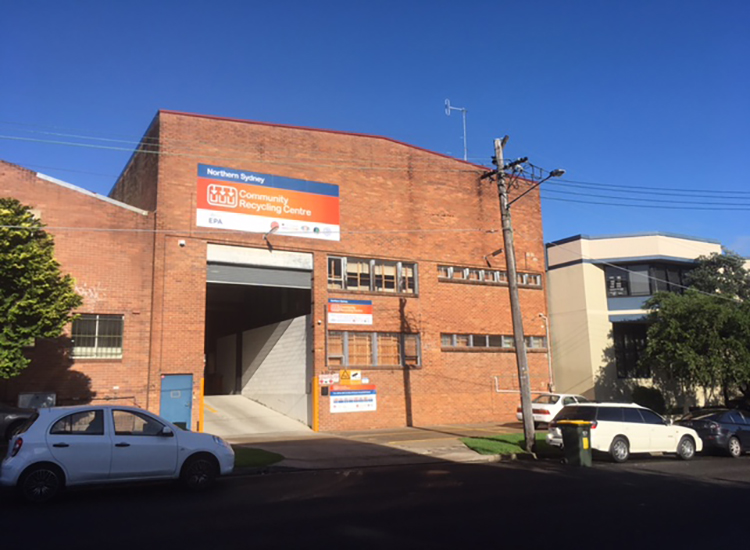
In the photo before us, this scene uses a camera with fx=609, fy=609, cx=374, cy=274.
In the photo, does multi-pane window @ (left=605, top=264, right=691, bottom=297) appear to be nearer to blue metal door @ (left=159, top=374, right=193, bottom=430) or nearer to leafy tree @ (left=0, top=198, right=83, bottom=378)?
blue metal door @ (left=159, top=374, right=193, bottom=430)

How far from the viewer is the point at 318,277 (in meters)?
24.0

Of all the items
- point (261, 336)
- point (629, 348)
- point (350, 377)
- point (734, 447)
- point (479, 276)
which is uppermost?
point (479, 276)

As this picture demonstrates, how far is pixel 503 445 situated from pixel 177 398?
11054 mm

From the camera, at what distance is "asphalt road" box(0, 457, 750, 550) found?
7176mm

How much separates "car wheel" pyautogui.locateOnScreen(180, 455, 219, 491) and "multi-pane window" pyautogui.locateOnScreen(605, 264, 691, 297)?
25998 mm

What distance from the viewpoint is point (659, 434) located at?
16.1 meters

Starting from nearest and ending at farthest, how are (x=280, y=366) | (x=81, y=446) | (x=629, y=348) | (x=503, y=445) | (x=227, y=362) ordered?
1. (x=81, y=446)
2. (x=503, y=445)
3. (x=280, y=366)
4. (x=629, y=348)
5. (x=227, y=362)

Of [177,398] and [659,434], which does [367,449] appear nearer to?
[177,398]

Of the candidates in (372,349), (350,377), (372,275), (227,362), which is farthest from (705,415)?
(227,362)

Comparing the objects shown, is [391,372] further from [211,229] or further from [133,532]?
[133,532]

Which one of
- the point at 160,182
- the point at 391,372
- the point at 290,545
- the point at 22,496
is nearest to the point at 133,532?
the point at 290,545

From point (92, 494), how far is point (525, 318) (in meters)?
22.5

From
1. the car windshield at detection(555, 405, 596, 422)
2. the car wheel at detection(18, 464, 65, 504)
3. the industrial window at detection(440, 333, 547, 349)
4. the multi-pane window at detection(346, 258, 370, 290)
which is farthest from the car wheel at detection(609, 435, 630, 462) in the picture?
the car wheel at detection(18, 464, 65, 504)

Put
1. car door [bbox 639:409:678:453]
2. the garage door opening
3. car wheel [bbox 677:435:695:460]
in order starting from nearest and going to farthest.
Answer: car door [bbox 639:409:678:453], car wheel [bbox 677:435:695:460], the garage door opening
